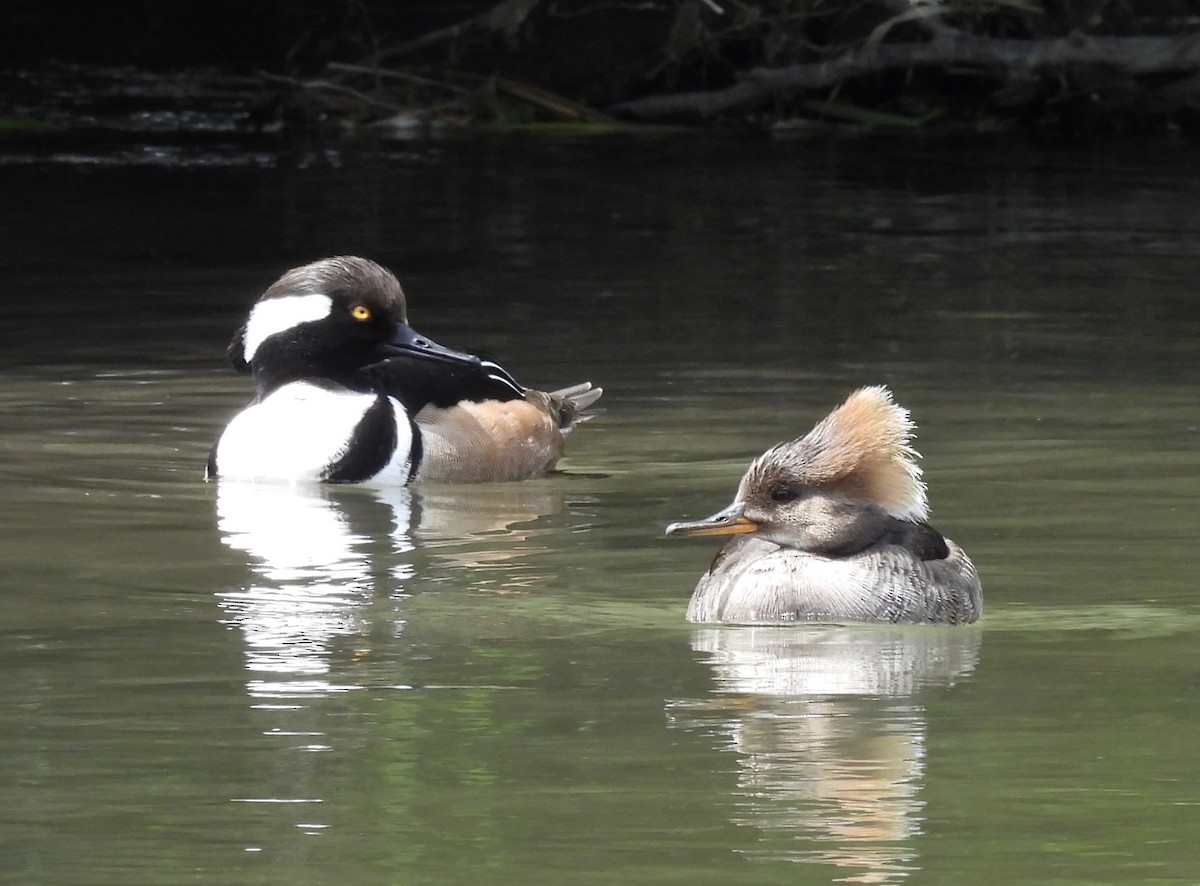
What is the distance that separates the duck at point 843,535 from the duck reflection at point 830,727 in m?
0.07

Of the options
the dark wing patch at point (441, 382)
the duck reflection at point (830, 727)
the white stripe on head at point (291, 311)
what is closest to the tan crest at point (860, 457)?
the duck reflection at point (830, 727)

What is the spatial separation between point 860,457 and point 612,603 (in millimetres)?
1015

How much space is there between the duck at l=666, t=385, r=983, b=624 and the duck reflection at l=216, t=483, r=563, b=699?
3.45 feet

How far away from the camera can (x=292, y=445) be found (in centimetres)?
1083

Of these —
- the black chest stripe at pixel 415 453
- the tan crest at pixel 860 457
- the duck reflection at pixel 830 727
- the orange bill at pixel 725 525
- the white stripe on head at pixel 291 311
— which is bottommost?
the duck reflection at pixel 830 727

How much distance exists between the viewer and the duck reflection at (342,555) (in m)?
7.68

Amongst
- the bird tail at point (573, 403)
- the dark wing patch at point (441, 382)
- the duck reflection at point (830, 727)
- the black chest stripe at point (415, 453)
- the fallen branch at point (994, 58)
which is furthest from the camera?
the fallen branch at point (994, 58)

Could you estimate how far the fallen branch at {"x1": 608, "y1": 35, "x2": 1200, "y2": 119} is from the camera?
23047mm

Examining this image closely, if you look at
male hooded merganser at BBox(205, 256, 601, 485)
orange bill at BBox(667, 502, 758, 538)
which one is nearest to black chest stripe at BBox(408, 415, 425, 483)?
male hooded merganser at BBox(205, 256, 601, 485)

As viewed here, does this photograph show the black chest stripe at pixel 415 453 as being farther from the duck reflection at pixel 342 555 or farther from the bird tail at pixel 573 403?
the bird tail at pixel 573 403

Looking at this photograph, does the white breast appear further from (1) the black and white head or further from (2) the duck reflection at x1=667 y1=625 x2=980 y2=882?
(2) the duck reflection at x1=667 y1=625 x2=980 y2=882

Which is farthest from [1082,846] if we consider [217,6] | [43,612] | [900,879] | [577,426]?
[217,6]

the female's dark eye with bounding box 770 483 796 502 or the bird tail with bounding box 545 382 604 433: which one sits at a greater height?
the female's dark eye with bounding box 770 483 796 502

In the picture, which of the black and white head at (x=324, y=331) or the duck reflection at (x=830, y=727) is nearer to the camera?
the duck reflection at (x=830, y=727)
